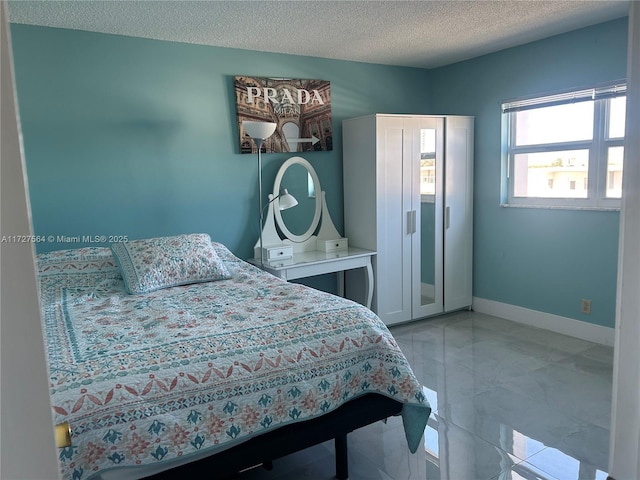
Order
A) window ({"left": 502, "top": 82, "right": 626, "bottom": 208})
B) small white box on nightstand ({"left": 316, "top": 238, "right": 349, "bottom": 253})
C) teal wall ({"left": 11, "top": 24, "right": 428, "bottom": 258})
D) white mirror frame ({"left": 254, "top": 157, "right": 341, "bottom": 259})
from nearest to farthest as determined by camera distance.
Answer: teal wall ({"left": 11, "top": 24, "right": 428, "bottom": 258})
window ({"left": 502, "top": 82, "right": 626, "bottom": 208})
white mirror frame ({"left": 254, "top": 157, "right": 341, "bottom": 259})
small white box on nightstand ({"left": 316, "top": 238, "right": 349, "bottom": 253})

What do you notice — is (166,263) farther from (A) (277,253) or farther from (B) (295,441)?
(B) (295,441)

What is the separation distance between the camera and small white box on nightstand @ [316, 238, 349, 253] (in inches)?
161

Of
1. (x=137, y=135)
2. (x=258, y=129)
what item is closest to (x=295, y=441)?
(x=258, y=129)

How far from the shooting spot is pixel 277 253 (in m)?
3.81

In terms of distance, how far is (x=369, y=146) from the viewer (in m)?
3.99

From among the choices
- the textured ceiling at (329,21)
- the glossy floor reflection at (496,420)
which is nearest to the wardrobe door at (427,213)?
the glossy floor reflection at (496,420)

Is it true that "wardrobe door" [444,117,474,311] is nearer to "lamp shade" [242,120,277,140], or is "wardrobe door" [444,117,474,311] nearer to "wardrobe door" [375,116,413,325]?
"wardrobe door" [375,116,413,325]

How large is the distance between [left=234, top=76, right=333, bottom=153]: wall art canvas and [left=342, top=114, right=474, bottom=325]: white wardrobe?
0.26m

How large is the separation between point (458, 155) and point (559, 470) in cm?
277

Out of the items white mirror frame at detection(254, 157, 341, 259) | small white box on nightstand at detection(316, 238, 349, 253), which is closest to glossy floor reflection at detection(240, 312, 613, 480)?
small white box on nightstand at detection(316, 238, 349, 253)

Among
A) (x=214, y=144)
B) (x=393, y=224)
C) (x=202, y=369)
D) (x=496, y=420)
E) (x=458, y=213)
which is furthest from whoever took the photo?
(x=458, y=213)

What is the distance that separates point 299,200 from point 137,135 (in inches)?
54.4

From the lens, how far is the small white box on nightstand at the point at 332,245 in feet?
13.4

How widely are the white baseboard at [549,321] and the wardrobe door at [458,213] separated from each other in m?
0.20
